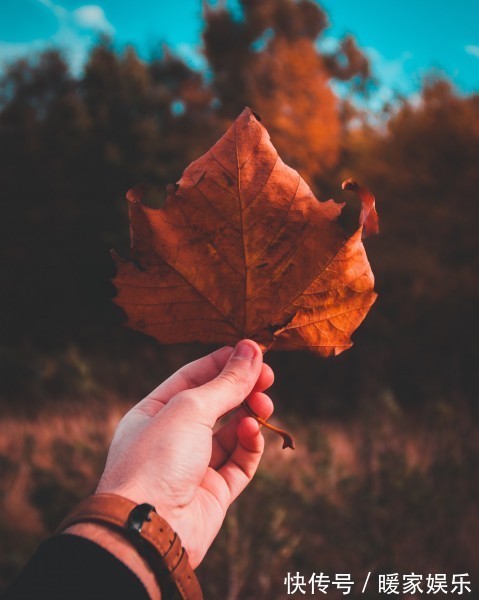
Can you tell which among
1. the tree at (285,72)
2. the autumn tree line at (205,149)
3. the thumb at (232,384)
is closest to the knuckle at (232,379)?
the thumb at (232,384)

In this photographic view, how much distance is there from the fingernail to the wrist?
0.44 metres

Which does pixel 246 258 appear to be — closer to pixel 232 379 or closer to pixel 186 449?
pixel 232 379

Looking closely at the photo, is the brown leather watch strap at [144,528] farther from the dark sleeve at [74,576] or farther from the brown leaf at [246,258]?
the brown leaf at [246,258]

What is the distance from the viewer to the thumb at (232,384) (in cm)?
105

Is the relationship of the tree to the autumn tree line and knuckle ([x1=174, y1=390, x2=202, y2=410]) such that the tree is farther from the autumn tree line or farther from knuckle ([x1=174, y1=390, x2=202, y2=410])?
knuckle ([x1=174, y1=390, x2=202, y2=410])

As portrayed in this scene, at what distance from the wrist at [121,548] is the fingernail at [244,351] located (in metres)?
0.44

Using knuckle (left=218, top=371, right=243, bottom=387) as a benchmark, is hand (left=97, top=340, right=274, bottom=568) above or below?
below

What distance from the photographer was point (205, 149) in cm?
1067

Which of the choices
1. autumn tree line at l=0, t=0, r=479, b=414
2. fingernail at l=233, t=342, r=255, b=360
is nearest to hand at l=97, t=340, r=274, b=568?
fingernail at l=233, t=342, r=255, b=360

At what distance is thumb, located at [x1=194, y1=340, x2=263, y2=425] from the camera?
1.05 meters

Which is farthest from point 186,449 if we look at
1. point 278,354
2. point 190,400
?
point 278,354

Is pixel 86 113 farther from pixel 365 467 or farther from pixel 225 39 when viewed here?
pixel 365 467

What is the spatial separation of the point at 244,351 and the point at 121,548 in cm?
47

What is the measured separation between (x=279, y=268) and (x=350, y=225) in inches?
385
